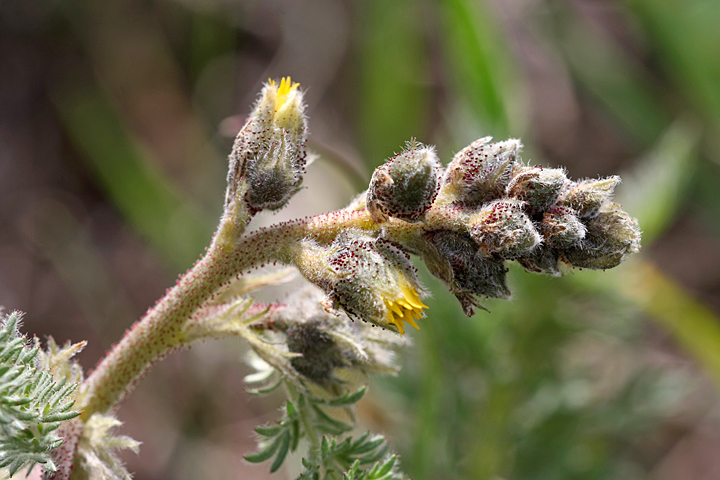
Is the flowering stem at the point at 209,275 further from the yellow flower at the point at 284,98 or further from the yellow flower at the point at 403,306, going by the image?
the yellow flower at the point at 284,98

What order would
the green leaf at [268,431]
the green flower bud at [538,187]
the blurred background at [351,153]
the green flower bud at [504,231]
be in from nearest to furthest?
the green flower bud at [504,231] < the green flower bud at [538,187] < the green leaf at [268,431] < the blurred background at [351,153]

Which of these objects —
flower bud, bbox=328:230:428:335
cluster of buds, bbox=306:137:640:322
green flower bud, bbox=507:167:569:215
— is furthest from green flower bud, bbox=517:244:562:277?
flower bud, bbox=328:230:428:335

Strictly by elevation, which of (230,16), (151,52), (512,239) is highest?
(230,16)

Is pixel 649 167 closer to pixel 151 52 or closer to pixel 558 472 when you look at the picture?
pixel 558 472

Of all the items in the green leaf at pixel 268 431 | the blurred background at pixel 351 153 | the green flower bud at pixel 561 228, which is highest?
the blurred background at pixel 351 153

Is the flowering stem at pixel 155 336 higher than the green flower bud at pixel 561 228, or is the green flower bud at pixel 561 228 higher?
the green flower bud at pixel 561 228

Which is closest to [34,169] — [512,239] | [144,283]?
[144,283]

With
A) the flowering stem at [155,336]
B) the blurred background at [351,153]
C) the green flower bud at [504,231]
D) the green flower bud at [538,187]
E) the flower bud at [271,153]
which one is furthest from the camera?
the blurred background at [351,153]

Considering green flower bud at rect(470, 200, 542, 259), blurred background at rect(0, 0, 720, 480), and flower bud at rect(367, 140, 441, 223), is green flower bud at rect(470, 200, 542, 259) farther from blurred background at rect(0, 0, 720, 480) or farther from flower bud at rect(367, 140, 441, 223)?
blurred background at rect(0, 0, 720, 480)

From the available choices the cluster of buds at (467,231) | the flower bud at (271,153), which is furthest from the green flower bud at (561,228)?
the flower bud at (271,153)
